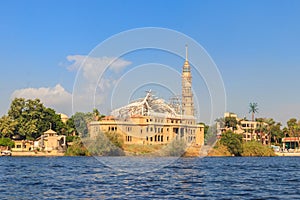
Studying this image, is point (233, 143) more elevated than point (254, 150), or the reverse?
point (233, 143)

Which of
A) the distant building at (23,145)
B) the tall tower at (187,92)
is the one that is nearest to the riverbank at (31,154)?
the distant building at (23,145)

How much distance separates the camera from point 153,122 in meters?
86.9

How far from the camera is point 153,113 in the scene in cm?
8444

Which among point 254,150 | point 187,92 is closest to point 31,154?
point 254,150

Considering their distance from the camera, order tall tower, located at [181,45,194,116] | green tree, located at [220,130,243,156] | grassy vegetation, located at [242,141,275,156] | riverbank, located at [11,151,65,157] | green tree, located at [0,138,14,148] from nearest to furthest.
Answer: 1. tall tower, located at [181,45,194,116]
2. riverbank, located at [11,151,65,157]
3. green tree, located at [0,138,14,148]
4. green tree, located at [220,130,243,156]
5. grassy vegetation, located at [242,141,275,156]

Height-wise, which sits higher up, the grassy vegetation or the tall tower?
the tall tower

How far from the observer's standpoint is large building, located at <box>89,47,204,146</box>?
244 ft

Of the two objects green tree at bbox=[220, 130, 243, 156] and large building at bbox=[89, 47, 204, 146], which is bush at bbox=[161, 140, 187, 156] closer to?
large building at bbox=[89, 47, 204, 146]

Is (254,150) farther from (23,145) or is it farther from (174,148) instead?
(174,148)

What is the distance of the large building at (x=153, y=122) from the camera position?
2926 inches

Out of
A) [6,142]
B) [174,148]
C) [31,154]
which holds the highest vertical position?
[6,142]

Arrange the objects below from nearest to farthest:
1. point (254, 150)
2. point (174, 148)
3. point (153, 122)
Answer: point (174, 148), point (153, 122), point (254, 150)

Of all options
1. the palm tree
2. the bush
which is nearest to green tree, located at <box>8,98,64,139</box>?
the palm tree

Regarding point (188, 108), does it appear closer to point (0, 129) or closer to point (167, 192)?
point (167, 192)
